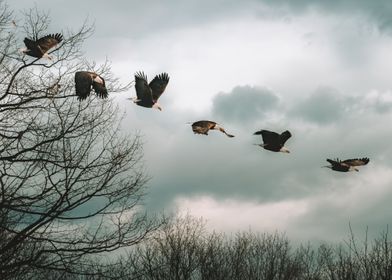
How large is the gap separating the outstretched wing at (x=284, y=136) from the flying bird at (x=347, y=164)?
3.22 ft

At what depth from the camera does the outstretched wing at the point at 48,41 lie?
1295 centimetres

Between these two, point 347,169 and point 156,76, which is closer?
point 347,169

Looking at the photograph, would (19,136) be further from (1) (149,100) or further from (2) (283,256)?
(2) (283,256)

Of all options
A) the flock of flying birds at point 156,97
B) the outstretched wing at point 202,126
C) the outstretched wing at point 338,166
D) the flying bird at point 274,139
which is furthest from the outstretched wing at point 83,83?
the outstretched wing at point 338,166

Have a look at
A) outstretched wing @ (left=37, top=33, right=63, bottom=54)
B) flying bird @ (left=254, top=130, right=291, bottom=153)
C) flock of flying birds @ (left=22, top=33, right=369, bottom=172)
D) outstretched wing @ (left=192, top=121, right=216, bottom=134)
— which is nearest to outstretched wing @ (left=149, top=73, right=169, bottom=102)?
flock of flying birds @ (left=22, top=33, right=369, bottom=172)

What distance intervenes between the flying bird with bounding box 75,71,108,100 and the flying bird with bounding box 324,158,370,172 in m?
5.17

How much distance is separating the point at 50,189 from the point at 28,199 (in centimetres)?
50

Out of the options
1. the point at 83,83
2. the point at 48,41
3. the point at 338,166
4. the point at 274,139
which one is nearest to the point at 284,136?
the point at 274,139

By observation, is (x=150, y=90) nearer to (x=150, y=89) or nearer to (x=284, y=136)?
(x=150, y=89)

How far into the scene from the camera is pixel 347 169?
10609 mm

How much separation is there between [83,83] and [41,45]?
1874mm

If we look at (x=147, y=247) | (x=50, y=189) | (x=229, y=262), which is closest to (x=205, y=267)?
(x=229, y=262)

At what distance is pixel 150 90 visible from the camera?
10633mm

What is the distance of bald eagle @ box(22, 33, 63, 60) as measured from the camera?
1301cm
